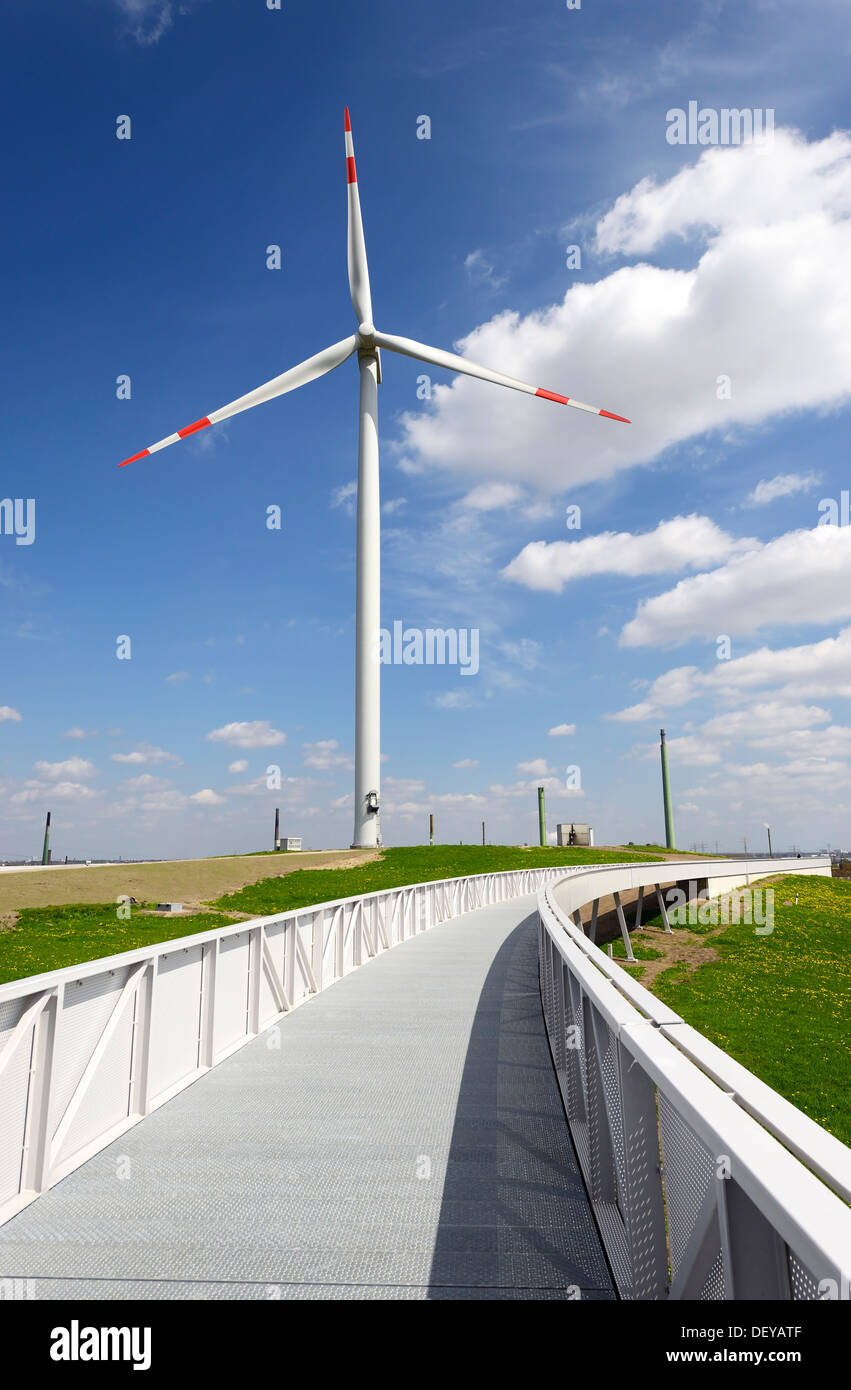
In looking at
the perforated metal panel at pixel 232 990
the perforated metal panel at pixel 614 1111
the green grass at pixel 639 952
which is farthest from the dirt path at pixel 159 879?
the perforated metal panel at pixel 614 1111

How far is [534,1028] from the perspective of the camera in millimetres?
11492

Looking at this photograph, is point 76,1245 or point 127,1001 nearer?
point 76,1245

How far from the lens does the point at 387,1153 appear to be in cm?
676

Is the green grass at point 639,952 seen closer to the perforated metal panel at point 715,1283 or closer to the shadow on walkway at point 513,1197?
the shadow on walkway at point 513,1197

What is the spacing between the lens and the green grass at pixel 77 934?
67.7 feet

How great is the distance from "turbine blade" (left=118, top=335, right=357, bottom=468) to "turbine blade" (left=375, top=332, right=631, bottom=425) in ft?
8.78

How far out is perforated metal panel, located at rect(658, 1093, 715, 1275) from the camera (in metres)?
3.21

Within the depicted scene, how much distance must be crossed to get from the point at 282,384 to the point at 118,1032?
52627 mm

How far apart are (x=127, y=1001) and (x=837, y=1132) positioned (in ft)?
57.9

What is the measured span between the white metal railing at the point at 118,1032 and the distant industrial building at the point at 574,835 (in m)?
87.3

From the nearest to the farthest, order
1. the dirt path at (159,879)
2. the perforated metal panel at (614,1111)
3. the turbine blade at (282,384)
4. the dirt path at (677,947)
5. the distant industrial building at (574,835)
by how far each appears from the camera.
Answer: the perforated metal panel at (614,1111), the dirt path at (159,879), the dirt path at (677,947), the turbine blade at (282,384), the distant industrial building at (574,835)

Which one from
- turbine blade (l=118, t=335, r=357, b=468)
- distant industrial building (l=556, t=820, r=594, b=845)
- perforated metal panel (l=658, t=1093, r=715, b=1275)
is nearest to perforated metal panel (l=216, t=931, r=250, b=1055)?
perforated metal panel (l=658, t=1093, r=715, b=1275)
